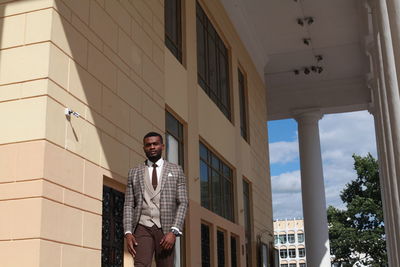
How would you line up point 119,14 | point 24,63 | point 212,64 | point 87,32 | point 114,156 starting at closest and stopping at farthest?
1. point 24,63
2. point 87,32
3. point 114,156
4. point 119,14
5. point 212,64

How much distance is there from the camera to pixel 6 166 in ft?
20.9

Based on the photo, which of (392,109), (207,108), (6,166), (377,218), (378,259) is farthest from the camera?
(377,218)

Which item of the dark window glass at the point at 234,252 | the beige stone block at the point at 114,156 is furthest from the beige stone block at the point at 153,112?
the dark window glass at the point at 234,252

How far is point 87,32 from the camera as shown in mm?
7484

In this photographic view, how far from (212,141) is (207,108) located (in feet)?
2.67

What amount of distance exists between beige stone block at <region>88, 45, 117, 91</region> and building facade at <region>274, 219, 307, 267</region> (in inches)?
4250

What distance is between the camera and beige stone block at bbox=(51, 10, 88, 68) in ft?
22.1

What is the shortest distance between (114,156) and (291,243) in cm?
10936

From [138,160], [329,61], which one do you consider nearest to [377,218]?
[329,61]

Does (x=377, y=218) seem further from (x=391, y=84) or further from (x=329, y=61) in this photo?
(x=391, y=84)

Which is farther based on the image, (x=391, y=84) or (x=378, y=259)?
(x=378, y=259)

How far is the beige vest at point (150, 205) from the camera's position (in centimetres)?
550

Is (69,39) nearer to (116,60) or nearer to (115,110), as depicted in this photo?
(116,60)

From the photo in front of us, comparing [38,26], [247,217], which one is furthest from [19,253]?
[247,217]
